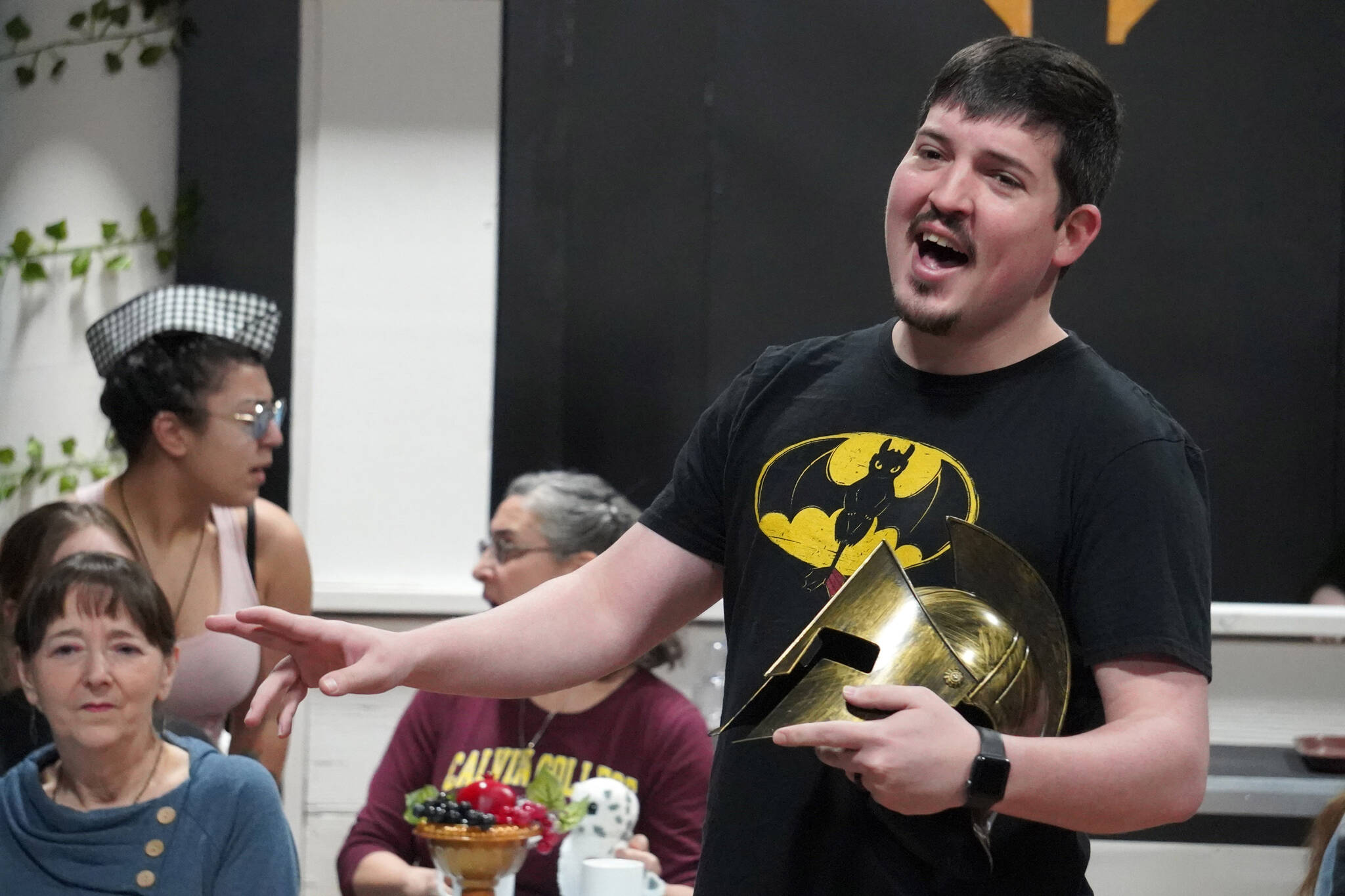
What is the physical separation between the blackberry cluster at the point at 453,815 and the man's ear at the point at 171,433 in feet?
3.72

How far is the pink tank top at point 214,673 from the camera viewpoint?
265 cm

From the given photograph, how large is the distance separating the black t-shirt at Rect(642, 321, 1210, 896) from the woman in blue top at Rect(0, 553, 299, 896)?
107 centimetres

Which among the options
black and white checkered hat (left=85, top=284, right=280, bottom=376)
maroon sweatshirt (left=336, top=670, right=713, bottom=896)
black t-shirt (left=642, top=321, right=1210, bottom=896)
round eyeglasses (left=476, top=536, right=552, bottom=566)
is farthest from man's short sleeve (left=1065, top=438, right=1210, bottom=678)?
black and white checkered hat (left=85, top=284, right=280, bottom=376)

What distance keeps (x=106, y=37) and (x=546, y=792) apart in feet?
7.80

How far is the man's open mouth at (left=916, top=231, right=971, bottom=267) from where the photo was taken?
3.85 feet

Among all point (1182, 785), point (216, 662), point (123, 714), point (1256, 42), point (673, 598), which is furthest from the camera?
point (1256, 42)

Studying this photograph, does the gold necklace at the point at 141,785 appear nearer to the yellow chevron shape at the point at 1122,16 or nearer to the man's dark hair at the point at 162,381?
the man's dark hair at the point at 162,381

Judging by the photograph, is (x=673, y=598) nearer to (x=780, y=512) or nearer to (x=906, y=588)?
(x=780, y=512)

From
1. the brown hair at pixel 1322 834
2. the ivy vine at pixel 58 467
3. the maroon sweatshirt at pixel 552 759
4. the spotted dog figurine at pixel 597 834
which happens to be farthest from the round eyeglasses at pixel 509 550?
the brown hair at pixel 1322 834

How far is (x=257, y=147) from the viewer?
3646mm

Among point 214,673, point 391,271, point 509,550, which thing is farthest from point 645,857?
point 391,271

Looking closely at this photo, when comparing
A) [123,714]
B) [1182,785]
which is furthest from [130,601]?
[1182,785]

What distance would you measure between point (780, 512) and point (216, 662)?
1.77 m

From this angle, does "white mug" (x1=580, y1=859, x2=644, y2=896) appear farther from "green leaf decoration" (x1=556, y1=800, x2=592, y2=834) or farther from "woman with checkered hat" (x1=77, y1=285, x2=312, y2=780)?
"woman with checkered hat" (x1=77, y1=285, x2=312, y2=780)
